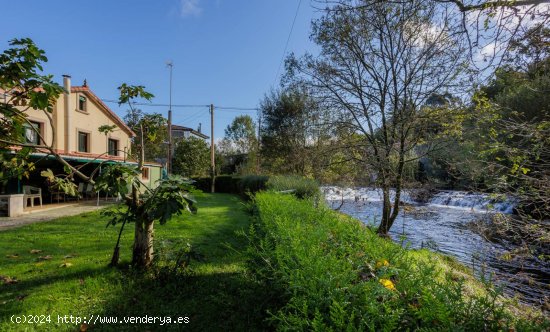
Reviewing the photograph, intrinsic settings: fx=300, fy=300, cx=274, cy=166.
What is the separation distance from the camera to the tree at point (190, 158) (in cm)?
2947

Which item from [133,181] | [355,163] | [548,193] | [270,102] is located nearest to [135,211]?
[133,181]

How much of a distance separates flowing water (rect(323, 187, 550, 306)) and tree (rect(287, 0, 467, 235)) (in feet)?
4.06

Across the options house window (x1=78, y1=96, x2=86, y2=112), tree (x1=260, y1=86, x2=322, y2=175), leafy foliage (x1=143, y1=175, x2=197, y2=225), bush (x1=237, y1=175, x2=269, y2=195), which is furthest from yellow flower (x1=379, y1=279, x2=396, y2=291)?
house window (x1=78, y1=96, x2=86, y2=112)

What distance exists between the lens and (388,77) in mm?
8430

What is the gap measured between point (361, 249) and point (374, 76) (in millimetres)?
7058

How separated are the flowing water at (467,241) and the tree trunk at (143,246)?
310cm

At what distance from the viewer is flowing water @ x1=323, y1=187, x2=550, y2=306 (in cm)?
521

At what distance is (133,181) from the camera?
3.80 metres

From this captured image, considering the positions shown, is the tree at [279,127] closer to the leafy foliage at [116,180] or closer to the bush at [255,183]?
the bush at [255,183]

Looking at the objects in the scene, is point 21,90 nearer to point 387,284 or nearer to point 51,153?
point 51,153

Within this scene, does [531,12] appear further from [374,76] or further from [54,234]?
[54,234]

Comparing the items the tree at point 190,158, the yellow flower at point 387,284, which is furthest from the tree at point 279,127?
the yellow flower at point 387,284

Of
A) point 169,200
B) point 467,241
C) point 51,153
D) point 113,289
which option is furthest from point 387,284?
point 467,241

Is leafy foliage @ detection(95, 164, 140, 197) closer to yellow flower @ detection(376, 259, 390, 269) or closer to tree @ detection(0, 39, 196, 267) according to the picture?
tree @ detection(0, 39, 196, 267)
